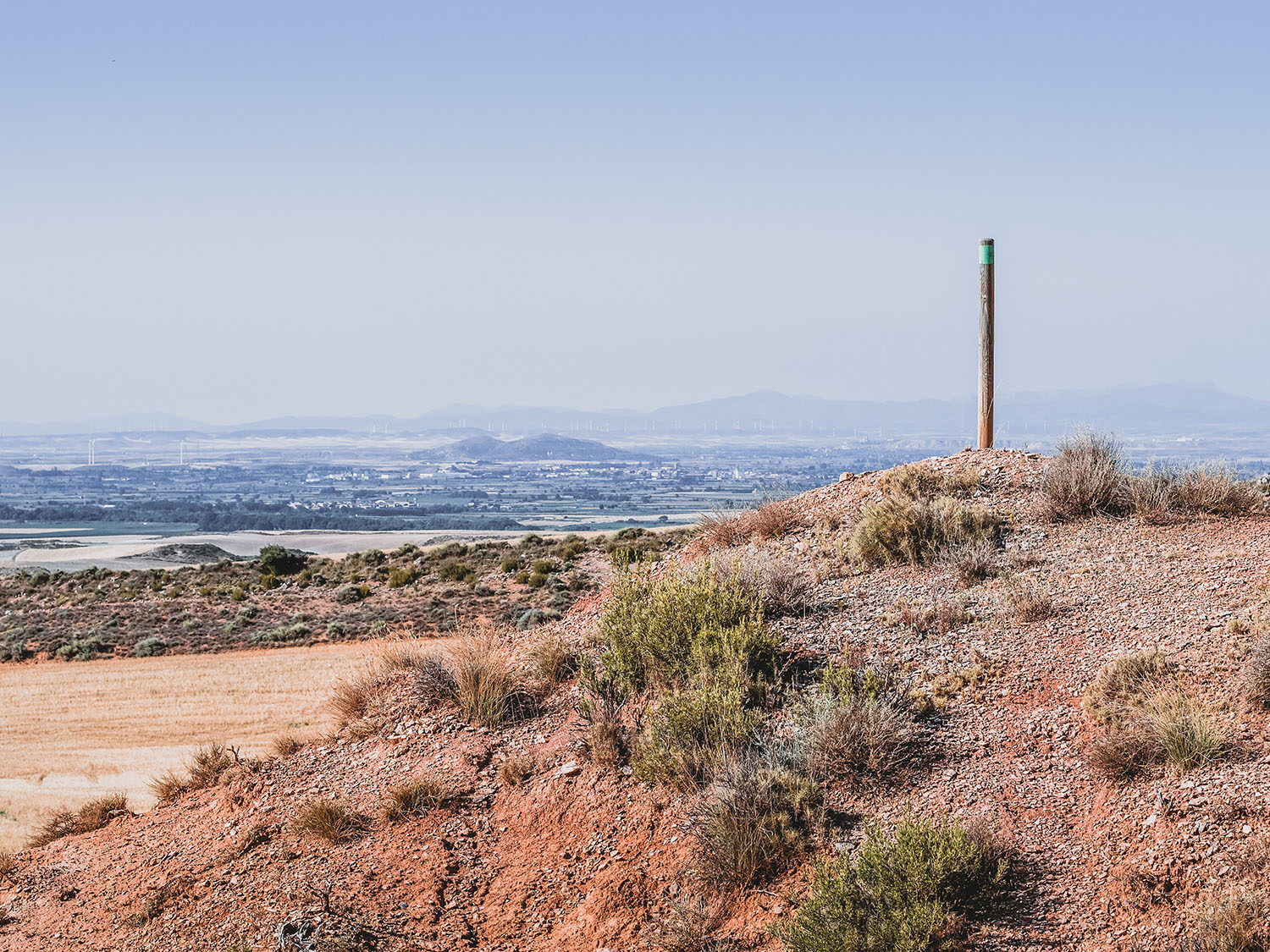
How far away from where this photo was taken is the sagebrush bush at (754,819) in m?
6.45

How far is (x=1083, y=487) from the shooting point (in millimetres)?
10805

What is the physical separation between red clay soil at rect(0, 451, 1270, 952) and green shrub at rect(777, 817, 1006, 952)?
19 cm

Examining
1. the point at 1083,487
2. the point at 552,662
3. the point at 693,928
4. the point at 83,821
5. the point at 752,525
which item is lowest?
the point at 83,821

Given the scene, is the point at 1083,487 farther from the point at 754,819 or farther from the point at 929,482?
the point at 754,819

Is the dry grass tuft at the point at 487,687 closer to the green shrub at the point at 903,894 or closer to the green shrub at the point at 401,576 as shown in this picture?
the green shrub at the point at 903,894

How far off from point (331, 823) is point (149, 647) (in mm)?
16662

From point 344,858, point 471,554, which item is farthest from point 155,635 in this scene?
point 344,858

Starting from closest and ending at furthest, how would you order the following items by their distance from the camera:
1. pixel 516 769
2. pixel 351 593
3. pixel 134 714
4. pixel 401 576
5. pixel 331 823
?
pixel 331 823 → pixel 516 769 → pixel 134 714 → pixel 351 593 → pixel 401 576

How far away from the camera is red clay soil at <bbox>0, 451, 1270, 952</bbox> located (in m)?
5.87

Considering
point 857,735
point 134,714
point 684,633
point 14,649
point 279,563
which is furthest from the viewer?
point 279,563

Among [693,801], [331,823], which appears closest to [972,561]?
[693,801]

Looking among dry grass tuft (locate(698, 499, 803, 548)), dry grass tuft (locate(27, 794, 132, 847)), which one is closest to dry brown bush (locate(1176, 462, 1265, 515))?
dry grass tuft (locate(698, 499, 803, 548))

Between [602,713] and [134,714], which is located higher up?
[602,713]

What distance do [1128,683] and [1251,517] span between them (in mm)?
4672
